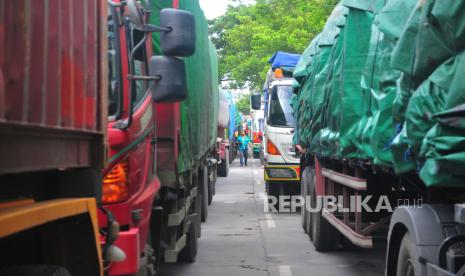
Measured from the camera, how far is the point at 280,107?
1609 centimetres

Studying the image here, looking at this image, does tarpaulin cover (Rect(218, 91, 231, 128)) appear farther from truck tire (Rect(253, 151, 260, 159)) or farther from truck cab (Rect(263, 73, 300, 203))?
truck tire (Rect(253, 151, 260, 159))

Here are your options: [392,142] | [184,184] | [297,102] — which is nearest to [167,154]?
[184,184]

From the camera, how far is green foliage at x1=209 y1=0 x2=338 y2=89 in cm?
2816

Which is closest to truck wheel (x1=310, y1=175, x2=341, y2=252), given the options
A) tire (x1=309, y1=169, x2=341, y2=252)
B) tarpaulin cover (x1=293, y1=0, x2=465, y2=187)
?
tire (x1=309, y1=169, x2=341, y2=252)

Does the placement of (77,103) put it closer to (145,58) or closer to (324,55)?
(145,58)

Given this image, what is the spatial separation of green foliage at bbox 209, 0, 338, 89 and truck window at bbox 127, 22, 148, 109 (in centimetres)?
1676

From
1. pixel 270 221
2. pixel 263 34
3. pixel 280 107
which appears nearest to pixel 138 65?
pixel 270 221

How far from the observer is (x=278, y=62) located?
17234mm

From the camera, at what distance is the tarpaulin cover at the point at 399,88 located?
12.2ft

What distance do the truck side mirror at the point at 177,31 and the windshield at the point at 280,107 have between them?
11.3 m

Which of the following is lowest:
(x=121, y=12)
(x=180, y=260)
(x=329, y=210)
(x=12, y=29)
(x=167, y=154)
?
(x=180, y=260)

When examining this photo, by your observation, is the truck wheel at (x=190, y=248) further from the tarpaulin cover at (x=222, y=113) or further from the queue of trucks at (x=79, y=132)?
the tarpaulin cover at (x=222, y=113)

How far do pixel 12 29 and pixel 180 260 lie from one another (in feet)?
24.2

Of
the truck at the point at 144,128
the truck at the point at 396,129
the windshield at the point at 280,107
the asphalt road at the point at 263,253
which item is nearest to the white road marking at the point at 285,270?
the asphalt road at the point at 263,253
